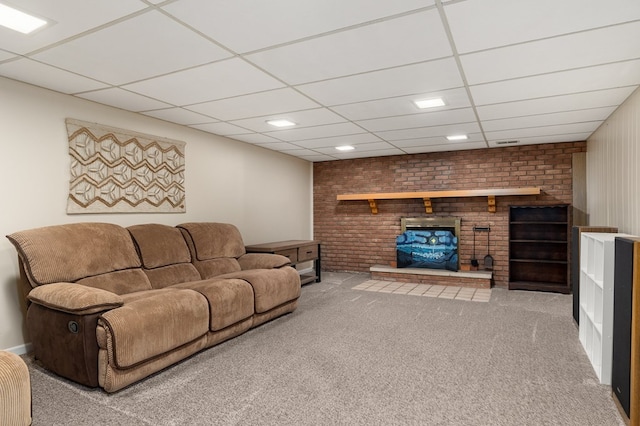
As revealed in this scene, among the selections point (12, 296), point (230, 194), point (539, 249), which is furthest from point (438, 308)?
point (12, 296)

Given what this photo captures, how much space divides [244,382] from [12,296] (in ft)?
6.75

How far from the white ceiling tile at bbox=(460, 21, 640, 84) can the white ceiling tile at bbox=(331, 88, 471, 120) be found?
47 cm

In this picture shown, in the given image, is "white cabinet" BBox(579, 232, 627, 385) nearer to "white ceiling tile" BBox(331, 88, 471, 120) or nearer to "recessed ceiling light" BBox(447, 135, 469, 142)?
"white ceiling tile" BBox(331, 88, 471, 120)

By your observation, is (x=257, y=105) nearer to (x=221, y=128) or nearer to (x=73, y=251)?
(x=221, y=128)

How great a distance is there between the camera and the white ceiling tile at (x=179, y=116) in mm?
3943

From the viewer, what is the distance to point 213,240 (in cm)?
442

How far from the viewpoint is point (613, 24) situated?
2.08 metres

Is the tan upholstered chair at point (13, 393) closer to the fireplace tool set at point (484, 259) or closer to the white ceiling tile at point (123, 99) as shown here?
the white ceiling tile at point (123, 99)

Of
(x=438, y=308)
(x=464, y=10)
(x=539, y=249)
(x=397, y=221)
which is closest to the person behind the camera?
(x=464, y=10)

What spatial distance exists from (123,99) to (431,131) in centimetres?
349

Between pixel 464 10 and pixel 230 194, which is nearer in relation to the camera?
pixel 464 10

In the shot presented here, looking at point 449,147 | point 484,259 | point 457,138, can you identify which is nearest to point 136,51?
point 457,138

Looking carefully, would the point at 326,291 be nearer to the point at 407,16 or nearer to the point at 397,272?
the point at 397,272

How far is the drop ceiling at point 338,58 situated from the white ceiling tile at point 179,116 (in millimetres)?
11
